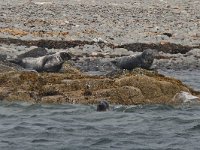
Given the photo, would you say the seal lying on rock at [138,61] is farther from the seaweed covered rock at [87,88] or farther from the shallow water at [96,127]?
the shallow water at [96,127]

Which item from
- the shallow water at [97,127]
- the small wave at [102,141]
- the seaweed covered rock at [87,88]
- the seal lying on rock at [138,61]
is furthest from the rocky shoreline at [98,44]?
the small wave at [102,141]

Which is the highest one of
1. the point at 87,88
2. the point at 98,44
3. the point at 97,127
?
the point at 87,88

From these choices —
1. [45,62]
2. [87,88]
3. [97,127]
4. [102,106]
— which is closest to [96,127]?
[97,127]

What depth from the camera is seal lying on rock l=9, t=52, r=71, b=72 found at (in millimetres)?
19969

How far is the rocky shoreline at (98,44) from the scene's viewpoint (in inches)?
650

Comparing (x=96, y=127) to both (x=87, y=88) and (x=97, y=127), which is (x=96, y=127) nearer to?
(x=97, y=127)

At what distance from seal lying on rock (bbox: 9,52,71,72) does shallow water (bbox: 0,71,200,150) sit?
4.15 meters

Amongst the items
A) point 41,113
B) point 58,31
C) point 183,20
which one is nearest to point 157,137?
point 41,113

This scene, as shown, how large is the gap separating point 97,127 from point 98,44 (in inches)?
599

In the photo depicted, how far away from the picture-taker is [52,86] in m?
16.7

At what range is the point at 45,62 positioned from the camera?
2025 centimetres

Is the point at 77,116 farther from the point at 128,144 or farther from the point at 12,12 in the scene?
the point at 12,12

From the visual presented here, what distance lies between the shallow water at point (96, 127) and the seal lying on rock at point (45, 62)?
4171 millimetres

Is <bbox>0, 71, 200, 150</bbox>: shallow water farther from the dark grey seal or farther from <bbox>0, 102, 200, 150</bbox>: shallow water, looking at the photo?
the dark grey seal
